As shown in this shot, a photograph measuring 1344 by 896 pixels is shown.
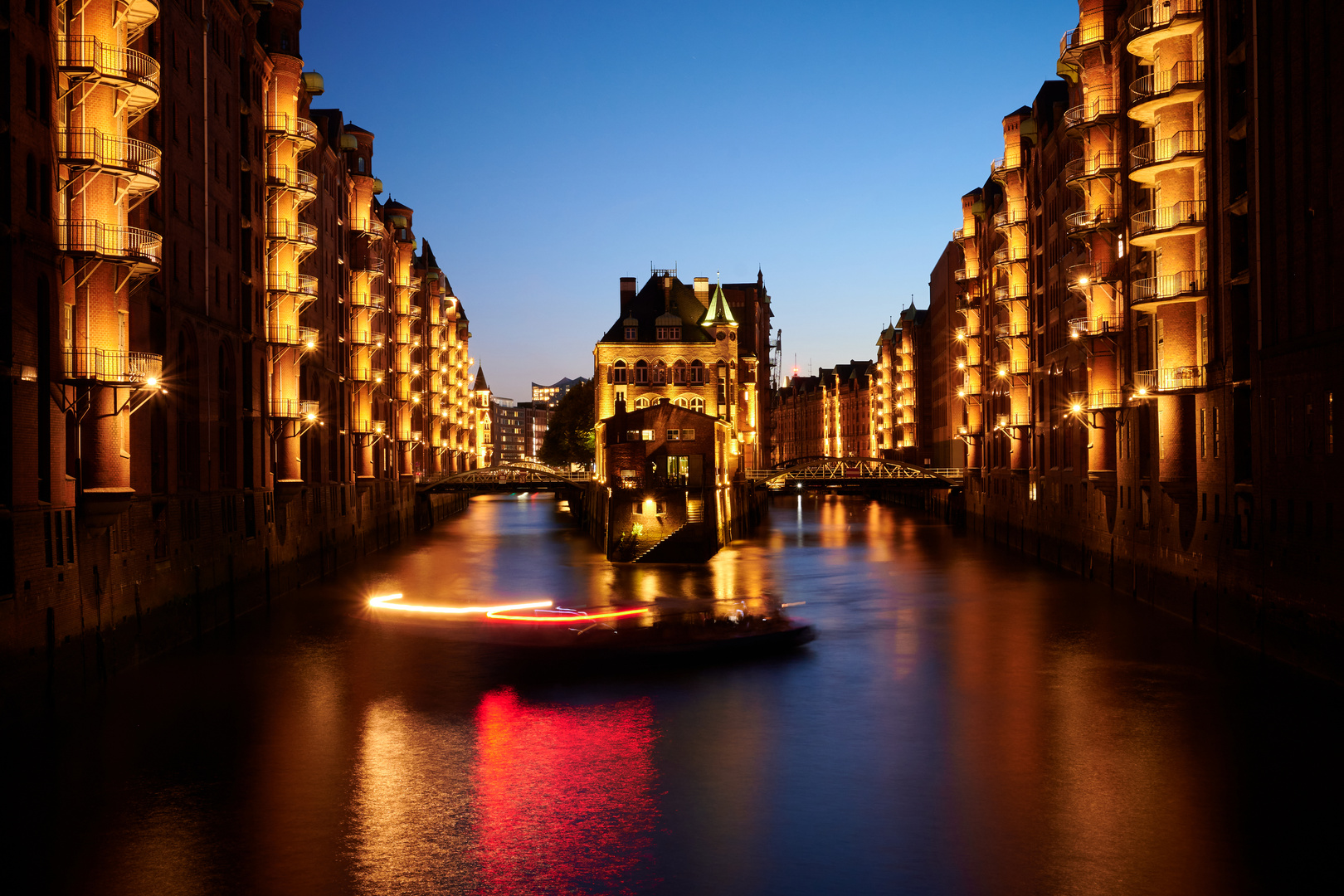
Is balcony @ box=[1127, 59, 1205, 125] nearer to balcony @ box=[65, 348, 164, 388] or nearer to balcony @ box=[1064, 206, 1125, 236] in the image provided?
balcony @ box=[1064, 206, 1125, 236]

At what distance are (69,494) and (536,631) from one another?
17.2 meters

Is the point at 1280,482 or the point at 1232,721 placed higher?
the point at 1280,482

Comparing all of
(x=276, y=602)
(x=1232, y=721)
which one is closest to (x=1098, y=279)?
(x=1232, y=721)

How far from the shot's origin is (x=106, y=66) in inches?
1217

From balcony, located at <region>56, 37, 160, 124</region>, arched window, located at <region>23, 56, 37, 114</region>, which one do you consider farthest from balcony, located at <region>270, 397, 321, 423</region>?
arched window, located at <region>23, 56, 37, 114</region>

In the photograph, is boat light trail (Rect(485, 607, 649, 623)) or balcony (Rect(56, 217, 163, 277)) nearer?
balcony (Rect(56, 217, 163, 277))

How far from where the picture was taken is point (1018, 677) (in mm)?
36062

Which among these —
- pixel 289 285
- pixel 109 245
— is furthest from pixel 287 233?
pixel 109 245

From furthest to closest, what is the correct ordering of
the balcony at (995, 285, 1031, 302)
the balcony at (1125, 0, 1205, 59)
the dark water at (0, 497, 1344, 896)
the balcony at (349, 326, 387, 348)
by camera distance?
the balcony at (349, 326, 387, 348)
the balcony at (995, 285, 1031, 302)
the balcony at (1125, 0, 1205, 59)
the dark water at (0, 497, 1344, 896)

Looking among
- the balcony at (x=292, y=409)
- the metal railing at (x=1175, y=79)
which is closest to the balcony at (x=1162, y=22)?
the metal railing at (x=1175, y=79)

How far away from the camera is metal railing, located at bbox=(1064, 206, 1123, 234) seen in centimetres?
4928

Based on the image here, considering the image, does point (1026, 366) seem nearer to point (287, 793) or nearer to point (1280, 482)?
point (1280, 482)

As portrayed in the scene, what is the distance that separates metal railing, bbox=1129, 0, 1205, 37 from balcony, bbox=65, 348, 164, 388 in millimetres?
33749

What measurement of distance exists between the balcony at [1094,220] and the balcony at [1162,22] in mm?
7567
